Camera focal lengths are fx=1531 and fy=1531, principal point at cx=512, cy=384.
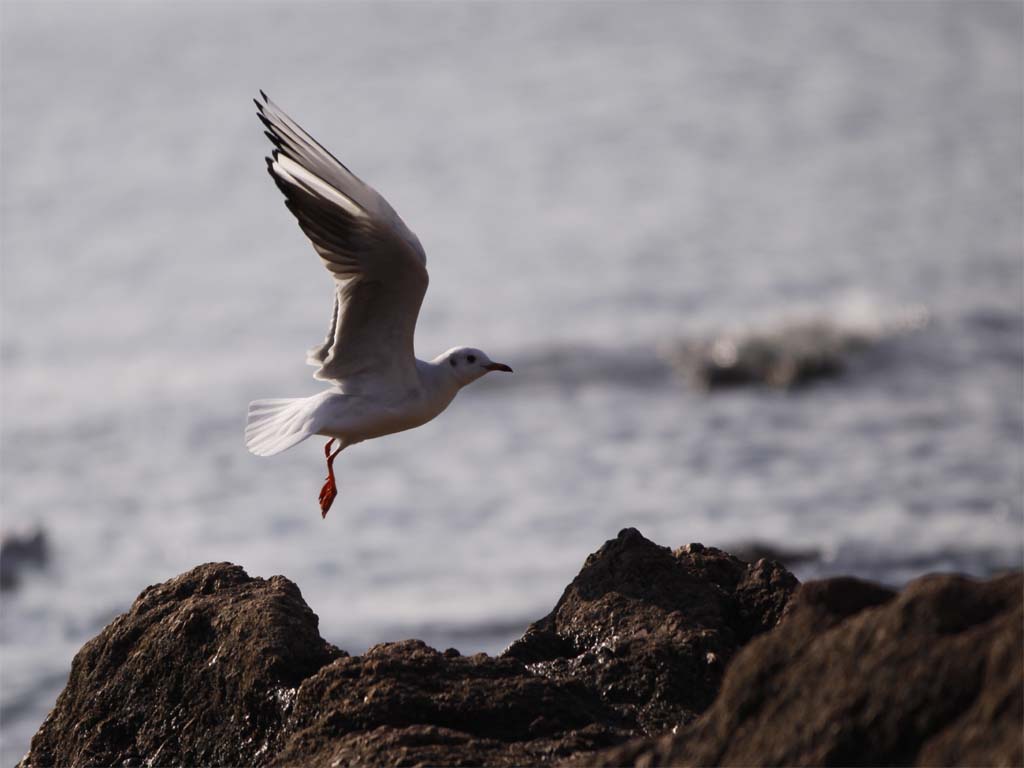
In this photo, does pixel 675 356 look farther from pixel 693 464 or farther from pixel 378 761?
pixel 378 761

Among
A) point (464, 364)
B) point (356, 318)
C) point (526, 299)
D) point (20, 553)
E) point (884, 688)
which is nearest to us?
point (884, 688)

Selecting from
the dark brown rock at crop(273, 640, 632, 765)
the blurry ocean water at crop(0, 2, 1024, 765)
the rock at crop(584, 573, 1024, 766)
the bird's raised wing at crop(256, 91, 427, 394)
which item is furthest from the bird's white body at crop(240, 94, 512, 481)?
the blurry ocean water at crop(0, 2, 1024, 765)

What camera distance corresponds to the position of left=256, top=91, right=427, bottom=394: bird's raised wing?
19.2 ft

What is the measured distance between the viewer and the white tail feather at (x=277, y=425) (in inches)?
241

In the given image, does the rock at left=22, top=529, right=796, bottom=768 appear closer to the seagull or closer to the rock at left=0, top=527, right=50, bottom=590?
the seagull

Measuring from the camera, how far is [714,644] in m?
4.57

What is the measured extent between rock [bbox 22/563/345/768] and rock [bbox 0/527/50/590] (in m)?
7.12

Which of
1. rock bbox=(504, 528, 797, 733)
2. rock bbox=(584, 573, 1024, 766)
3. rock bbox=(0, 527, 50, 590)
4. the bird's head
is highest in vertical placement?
rock bbox=(0, 527, 50, 590)

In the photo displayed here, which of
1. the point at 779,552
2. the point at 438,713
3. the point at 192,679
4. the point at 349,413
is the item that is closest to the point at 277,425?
the point at 349,413

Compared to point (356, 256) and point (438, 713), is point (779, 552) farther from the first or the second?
point (438, 713)

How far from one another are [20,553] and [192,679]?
7927 millimetres

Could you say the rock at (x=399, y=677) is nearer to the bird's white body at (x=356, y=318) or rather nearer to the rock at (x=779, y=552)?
the bird's white body at (x=356, y=318)

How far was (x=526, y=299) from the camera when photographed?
64.4 feet

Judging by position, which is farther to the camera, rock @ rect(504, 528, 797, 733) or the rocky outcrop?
rock @ rect(504, 528, 797, 733)
